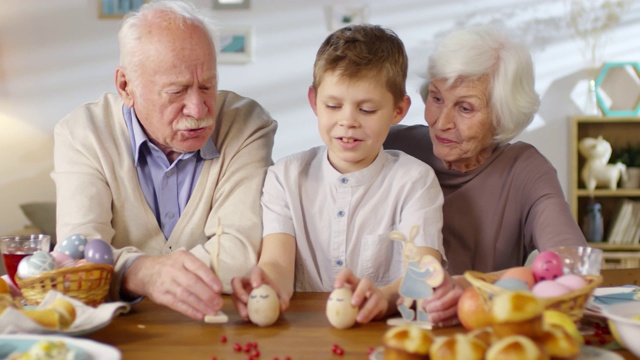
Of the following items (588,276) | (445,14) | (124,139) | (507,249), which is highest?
(445,14)

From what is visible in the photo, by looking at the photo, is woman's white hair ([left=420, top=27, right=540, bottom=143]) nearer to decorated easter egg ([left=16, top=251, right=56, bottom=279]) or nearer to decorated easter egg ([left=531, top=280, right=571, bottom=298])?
decorated easter egg ([left=531, top=280, right=571, bottom=298])

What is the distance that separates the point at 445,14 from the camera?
5.90 metres

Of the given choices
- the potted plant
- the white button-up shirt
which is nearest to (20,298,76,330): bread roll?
the white button-up shirt

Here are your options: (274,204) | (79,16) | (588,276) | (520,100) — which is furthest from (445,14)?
(588,276)

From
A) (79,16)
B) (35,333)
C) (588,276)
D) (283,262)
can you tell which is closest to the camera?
(35,333)

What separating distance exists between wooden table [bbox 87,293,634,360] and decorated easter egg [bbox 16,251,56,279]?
160mm

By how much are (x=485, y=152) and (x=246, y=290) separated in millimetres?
994

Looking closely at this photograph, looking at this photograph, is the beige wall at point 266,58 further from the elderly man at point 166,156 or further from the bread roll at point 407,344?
the bread roll at point 407,344

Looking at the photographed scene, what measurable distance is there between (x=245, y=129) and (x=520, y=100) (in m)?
0.76

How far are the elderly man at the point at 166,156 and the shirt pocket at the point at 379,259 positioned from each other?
0.89 ft

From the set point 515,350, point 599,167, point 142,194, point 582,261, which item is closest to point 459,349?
point 515,350

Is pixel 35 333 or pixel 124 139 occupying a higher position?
pixel 124 139

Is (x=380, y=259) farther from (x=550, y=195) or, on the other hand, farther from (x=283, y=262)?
(x=550, y=195)

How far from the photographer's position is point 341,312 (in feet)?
4.98
